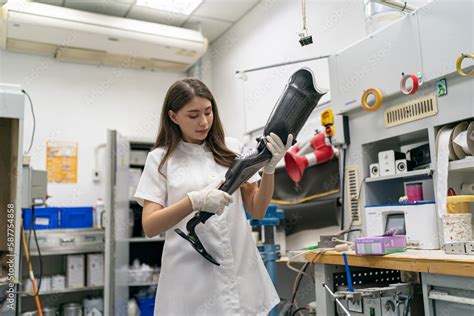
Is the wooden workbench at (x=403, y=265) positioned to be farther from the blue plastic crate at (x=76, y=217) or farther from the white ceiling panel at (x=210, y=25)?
the white ceiling panel at (x=210, y=25)

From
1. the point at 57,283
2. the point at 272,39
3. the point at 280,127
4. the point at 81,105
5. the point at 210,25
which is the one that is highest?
the point at 210,25

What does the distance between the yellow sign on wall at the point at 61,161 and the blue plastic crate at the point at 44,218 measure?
46cm

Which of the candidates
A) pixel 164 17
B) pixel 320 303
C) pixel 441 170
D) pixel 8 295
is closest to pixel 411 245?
pixel 441 170

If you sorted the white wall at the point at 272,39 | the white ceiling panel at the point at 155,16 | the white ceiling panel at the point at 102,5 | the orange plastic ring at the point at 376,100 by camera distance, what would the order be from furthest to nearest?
the white ceiling panel at the point at 155,16
the white ceiling panel at the point at 102,5
the white wall at the point at 272,39
the orange plastic ring at the point at 376,100

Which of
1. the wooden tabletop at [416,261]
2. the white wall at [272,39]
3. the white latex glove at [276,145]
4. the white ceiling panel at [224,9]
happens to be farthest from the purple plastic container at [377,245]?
the white ceiling panel at [224,9]

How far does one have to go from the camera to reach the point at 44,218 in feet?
11.3

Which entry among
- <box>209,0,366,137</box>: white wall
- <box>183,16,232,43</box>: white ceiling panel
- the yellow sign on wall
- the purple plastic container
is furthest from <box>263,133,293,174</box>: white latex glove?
the yellow sign on wall

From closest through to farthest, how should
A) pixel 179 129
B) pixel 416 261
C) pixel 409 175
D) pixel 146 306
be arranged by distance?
pixel 416 261, pixel 179 129, pixel 409 175, pixel 146 306

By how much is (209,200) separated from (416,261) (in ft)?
2.15

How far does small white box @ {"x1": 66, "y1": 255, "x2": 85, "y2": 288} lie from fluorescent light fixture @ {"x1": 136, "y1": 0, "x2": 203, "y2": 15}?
2312 mm

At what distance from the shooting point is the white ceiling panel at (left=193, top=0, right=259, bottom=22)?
3.73m

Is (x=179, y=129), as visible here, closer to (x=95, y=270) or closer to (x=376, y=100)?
(x=376, y=100)

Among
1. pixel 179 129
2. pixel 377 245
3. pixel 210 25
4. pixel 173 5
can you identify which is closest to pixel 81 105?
pixel 173 5

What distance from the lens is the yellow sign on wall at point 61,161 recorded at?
3871 millimetres
